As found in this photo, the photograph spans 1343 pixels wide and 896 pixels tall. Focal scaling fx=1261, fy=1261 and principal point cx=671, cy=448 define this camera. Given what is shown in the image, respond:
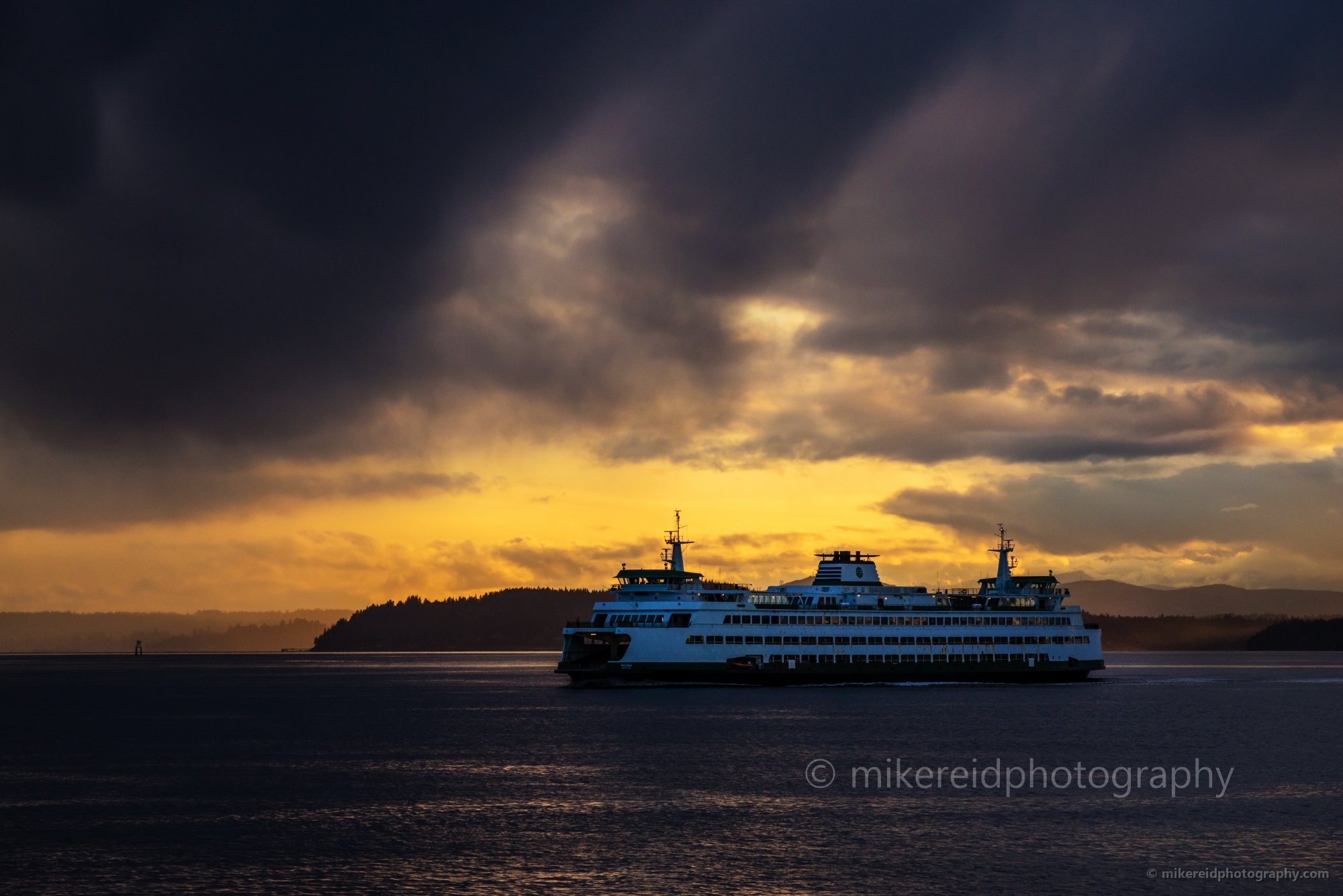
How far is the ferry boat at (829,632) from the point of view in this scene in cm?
12438

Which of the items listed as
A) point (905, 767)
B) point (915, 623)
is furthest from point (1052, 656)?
point (905, 767)

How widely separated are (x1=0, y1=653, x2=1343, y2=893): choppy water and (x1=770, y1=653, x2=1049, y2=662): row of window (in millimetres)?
28238

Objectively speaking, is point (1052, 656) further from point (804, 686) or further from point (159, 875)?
point (159, 875)

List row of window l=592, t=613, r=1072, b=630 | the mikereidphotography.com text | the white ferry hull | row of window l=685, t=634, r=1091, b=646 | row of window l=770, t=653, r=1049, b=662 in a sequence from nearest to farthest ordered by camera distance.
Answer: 1. the mikereidphotography.com text
2. the white ferry hull
3. row of window l=592, t=613, r=1072, b=630
4. row of window l=685, t=634, r=1091, b=646
5. row of window l=770, t=653, r=1049, b=662

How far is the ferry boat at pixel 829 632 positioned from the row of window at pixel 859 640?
0.11 meters

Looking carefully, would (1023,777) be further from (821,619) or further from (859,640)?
(859,640)

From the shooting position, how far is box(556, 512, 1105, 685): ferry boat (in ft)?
408

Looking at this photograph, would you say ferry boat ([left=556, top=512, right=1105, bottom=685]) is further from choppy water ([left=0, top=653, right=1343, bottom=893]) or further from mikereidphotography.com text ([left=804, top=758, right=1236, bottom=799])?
mikereidphotography.com text ([left=804, top=758, right=1236, bottom=799])

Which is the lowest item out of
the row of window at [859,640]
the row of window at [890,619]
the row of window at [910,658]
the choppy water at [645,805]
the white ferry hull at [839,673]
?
the choppy water at [645,805]

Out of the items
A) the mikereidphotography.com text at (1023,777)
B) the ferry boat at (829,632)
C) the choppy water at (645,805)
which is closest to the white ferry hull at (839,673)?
the ferry boat at (829,632)

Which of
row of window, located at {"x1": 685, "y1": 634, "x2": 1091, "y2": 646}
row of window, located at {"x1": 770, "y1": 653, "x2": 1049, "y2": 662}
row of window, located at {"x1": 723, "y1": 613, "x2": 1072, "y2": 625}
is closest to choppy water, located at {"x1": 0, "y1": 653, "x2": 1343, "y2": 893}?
row of window, located at {"x1": 685, "y1": 634, "x2": 1091, "y2": 646}

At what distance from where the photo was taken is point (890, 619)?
135875mm

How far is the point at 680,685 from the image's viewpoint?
461ft

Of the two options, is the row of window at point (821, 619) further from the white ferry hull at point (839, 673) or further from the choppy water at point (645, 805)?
the choppy water at point (645, 805)
